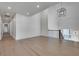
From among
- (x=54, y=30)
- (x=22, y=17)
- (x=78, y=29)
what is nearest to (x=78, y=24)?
(x=78, y=29)

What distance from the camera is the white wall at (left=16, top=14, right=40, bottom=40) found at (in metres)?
10.6

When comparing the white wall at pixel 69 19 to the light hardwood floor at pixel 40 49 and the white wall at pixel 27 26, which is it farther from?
the white wall at pixel 27 26

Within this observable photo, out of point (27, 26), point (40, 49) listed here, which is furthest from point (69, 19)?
point (40, 49)

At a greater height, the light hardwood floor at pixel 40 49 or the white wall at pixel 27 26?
the white wall at pixel 27 26

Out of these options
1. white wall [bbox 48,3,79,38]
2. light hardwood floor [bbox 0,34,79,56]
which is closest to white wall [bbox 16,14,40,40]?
white wall [bbox 48,3,79,38]

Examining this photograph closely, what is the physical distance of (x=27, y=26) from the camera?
1186 centimetres

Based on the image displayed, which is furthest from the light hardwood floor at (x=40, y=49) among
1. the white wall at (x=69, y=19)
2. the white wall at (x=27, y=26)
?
the white wall at (x=27, y=26)

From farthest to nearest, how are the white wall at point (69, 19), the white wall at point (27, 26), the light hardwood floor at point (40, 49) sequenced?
1. the white wall at point (27, 26)
2. the white wall at point (69, 19)
3. the light hardwood floor at point (40, 49)

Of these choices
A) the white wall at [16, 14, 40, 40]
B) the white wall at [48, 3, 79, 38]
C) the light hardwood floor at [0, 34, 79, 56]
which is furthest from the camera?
the white wall at [16, 14, 40, 40]

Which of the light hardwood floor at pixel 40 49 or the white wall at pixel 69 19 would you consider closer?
the light hardwood floor at pixel 40 49

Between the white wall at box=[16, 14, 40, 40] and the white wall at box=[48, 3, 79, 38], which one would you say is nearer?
the white wall at box=[48, 3, 79, 38]

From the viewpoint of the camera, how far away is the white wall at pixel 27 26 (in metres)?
10.6

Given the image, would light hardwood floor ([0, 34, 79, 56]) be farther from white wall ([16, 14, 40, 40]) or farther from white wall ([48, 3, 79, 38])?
white wall ([16, 14, 40, 40])

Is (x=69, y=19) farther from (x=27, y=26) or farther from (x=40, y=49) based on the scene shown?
(x=40, y=49)
